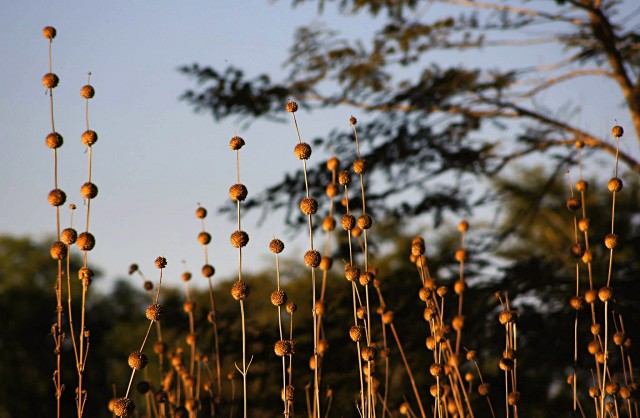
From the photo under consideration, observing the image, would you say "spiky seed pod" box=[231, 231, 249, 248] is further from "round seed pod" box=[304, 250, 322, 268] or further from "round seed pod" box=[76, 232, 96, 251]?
"round seed pod" box=[76, 232, 96, 251]

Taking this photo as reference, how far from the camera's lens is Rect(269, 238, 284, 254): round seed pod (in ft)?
4.41

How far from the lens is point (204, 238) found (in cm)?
204

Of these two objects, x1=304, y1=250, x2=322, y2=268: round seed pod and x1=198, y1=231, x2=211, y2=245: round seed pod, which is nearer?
x1=304, y1=250, x2=322, y2=268: round seed pod

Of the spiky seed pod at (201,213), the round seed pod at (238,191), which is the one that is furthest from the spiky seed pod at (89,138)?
the spiky seed pod at (201,213)

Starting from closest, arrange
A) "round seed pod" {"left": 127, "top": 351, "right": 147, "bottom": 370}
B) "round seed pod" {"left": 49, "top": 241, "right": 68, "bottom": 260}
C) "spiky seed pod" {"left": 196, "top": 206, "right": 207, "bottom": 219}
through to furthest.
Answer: "round seed pod" {"left": 127, "top": 351, "right": 147, "bottom": 370} → "round seed pod" {"left": 49, "top": 241, "right": 68, "bottom": 260} → "spiky seed pod" {"left": 196, "top": 206, "right": 207, "bottom": 219}

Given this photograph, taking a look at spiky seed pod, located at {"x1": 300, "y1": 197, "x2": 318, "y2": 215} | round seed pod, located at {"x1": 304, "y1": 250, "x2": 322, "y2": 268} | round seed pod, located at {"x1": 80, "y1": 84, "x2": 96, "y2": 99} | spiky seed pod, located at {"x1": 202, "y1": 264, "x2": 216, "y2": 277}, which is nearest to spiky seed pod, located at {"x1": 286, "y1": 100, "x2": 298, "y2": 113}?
spiky seed pod, located at {"x1": 300, "y1": 197, "x2": 318, "y2": 215}

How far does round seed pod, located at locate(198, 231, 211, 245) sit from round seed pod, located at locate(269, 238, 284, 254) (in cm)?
71

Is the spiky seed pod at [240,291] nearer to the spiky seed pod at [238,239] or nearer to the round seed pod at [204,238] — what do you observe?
the spiky seed pod at [238,239]

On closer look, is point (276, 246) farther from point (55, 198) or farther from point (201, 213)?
point (201, 213)

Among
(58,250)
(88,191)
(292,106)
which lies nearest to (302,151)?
(292,106)

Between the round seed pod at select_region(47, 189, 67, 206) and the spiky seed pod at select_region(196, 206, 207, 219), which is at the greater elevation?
the spiky seed pod at select_region(196, 206, 207, 219)

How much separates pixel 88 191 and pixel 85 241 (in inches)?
4.0

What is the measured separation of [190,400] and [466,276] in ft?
9.64

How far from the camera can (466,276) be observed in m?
4.64
